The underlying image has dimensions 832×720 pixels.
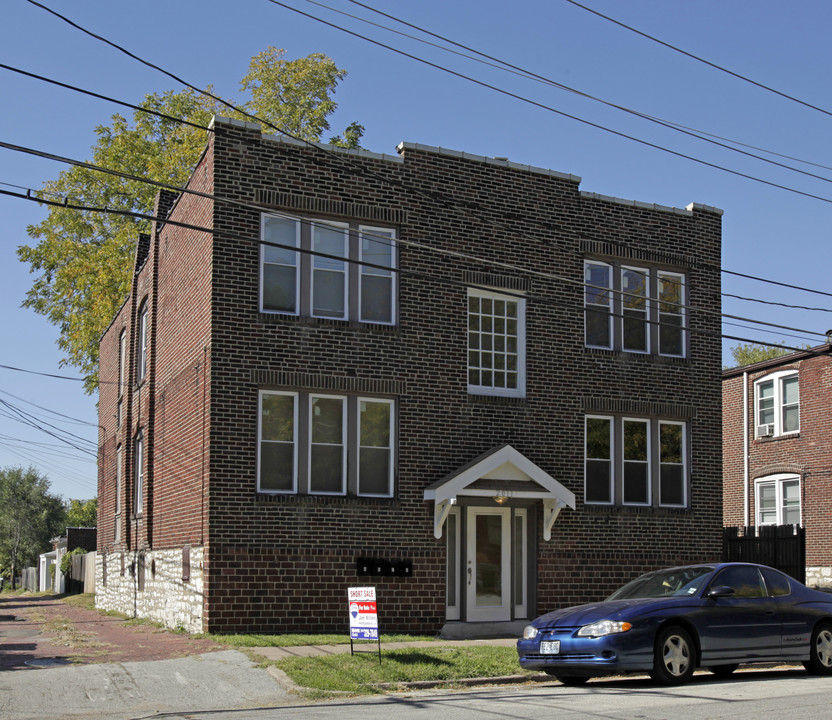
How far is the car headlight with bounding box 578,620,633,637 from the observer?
39.8 feet

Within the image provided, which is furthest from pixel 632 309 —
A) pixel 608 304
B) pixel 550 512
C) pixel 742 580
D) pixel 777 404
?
pixel 777 404

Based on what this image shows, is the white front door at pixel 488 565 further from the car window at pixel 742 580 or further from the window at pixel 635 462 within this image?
the car window at pixel 742 580

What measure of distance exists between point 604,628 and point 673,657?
985 mm

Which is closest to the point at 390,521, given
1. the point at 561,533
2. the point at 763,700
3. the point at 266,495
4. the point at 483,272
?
the point at 266,495

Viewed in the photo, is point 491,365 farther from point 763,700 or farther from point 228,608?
point 763,700

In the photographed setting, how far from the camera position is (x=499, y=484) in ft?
62.7

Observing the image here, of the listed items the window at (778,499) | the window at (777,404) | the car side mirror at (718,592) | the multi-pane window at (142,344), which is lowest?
the car side mirror at (718,592)

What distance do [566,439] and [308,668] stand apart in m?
8.72

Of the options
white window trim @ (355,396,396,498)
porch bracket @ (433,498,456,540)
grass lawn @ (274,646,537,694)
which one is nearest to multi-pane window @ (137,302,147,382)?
white window trim @ (355,396,396,498)

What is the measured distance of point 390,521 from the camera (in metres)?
18.7

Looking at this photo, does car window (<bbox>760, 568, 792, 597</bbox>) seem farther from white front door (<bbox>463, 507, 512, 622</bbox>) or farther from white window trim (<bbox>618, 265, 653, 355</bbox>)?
white window trim (<bbox>618, 265, 653, 355</bbox>)

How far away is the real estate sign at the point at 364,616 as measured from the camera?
45.7ft

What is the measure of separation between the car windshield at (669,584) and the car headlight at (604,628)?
1.24 metres

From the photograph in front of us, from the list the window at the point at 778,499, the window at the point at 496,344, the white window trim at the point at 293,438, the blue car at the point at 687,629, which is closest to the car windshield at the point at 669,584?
the blue car at the point at 687,629
